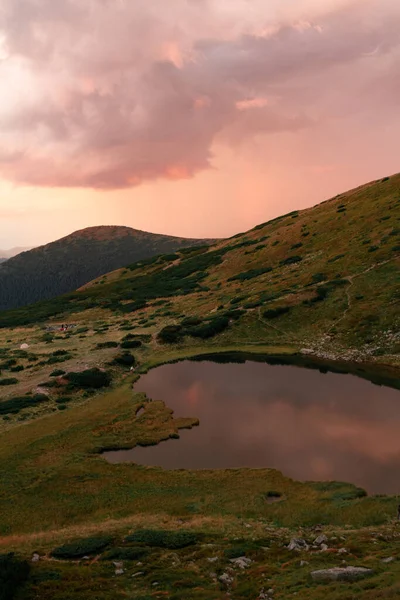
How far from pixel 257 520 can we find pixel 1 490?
1917cm

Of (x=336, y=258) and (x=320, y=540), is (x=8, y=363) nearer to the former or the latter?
(x=320, y=540)

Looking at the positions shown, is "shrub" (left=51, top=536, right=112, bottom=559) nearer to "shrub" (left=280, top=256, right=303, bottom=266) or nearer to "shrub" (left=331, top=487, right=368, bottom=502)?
"shrub" (left=331, top=487, right=368, bottom=502)

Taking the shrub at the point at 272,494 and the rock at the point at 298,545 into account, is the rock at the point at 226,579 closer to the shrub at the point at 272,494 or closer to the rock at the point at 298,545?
the rock at the point at 298,545

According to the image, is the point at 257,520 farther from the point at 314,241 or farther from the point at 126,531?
the point at 314,241

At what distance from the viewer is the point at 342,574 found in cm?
1503

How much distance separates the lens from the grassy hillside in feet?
57.3

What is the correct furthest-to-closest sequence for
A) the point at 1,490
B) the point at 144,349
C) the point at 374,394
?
the point at 144,349, the point at 374,394, the point at 1,490

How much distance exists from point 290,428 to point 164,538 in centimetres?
1671

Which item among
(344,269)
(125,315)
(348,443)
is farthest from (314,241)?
(348,443)

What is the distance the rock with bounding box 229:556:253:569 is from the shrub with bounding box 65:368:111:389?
35.9m

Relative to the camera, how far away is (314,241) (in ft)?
316

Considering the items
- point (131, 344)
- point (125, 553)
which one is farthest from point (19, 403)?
point (125, 553)

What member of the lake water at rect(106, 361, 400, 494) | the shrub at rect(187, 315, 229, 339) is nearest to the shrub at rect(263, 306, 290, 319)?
the shrub at rect(187, 315, 229, 339)

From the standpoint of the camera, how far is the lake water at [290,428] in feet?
96.1
